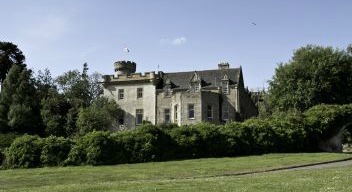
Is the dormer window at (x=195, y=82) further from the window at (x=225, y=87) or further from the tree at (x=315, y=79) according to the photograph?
the tree at (x=315, y=79)

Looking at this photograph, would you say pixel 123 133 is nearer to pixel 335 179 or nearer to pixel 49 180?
pixel 49 180

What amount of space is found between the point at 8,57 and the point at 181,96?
33.6 metres

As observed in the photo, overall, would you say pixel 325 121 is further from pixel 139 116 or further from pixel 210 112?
pixel 139 116

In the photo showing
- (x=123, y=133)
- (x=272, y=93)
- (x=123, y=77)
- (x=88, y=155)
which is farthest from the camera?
(x=123, y=77)

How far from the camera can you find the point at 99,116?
61812mm

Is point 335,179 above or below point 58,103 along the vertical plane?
below

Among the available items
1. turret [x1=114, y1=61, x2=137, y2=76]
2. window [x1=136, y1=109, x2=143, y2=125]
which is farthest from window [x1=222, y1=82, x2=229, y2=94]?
turret [x1=114, y1=61, x2=137, y2=76]

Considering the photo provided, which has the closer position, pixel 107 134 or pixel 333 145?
pixel 107 134

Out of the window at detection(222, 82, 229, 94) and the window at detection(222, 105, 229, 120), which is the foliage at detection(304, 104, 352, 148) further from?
the window at detection(222, 82, 229, 94)

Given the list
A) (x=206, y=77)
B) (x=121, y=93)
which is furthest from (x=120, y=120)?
(x=206, y=77)

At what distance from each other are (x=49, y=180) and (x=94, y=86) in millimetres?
61022

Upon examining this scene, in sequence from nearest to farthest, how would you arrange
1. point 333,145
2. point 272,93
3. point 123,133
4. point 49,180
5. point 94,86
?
point 49,180 < point 123,133 < point 333,145 < point 272,93 < point 94,86

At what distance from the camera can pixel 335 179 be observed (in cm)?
1911

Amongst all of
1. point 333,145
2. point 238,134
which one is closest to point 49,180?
point 238,134
